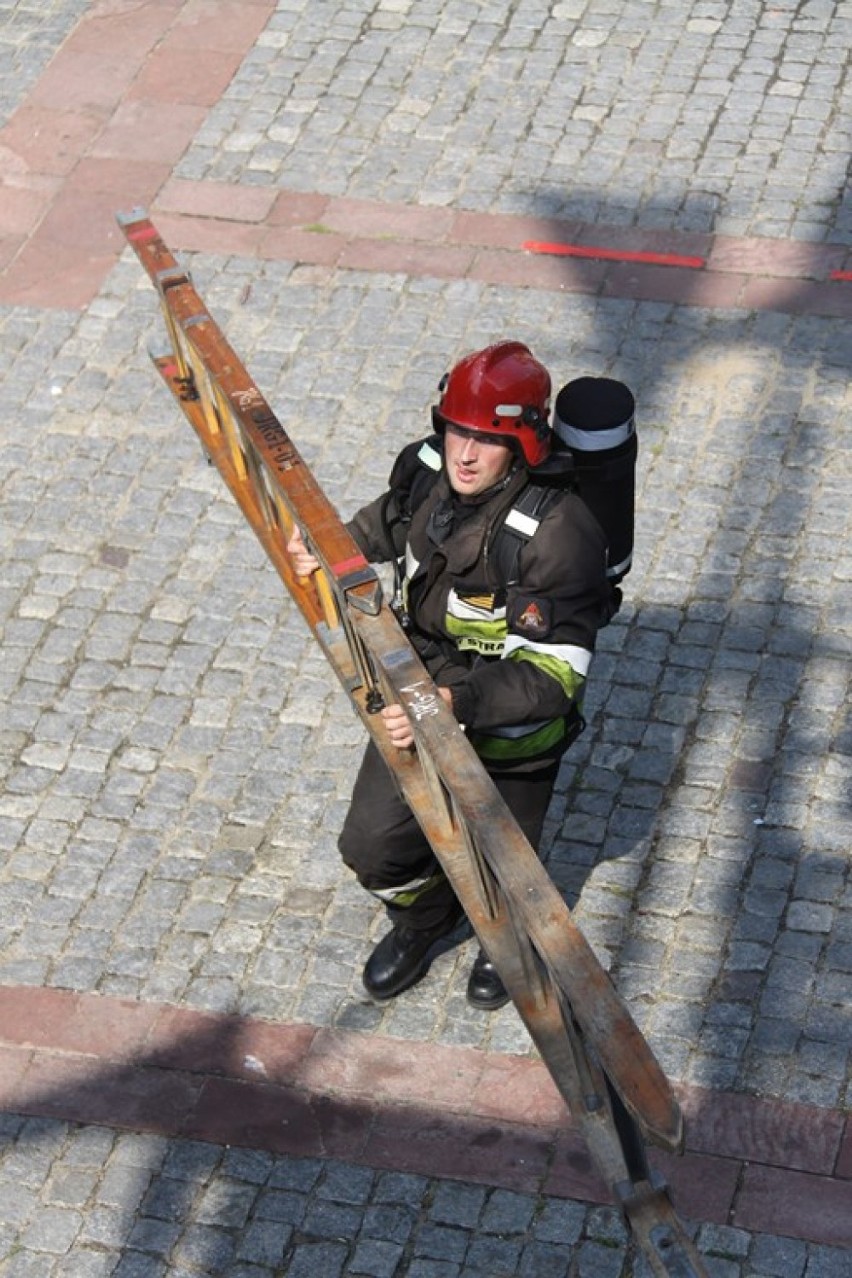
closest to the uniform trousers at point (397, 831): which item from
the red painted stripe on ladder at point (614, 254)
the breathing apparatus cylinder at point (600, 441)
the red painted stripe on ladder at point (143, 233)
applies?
the breathing apparatus cylinder at point (600, 441)

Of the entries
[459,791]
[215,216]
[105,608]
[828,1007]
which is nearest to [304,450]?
[105,608]

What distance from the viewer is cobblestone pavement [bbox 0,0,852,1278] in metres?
5.86

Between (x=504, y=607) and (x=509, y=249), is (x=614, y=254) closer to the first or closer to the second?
(x=509, y=249)

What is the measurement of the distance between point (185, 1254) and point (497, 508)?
2335 millimetres

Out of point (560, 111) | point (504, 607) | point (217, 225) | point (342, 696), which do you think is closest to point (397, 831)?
point (504, 607)

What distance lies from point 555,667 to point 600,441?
0.63 m

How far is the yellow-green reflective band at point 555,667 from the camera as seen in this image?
5.19 meters

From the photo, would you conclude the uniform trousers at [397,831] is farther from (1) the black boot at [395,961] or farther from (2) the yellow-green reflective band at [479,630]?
(2) the yellow-green reflective band at [479,630]

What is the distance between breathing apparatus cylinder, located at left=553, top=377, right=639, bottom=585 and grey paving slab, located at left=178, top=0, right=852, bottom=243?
438cm

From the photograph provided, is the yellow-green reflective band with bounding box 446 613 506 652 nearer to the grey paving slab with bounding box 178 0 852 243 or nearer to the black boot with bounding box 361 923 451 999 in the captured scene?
the black boot with bounding box 361 923 451 999

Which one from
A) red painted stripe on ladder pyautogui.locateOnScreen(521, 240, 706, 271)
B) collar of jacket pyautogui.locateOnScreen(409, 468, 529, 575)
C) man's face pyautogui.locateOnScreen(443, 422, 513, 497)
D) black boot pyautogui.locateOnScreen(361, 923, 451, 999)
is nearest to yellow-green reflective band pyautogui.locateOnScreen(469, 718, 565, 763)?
collar of jacket pyautogui.locateOnScreen(409, 468, 529, 575)

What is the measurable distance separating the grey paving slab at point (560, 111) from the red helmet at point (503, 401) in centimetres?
455

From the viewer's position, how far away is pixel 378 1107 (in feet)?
19.6

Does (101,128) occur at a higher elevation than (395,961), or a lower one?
higher
